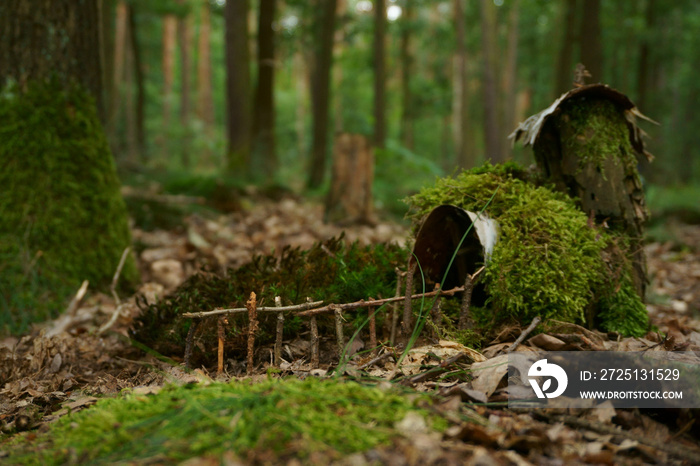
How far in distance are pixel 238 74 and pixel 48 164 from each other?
274 inches

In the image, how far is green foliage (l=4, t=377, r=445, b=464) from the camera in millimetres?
1271

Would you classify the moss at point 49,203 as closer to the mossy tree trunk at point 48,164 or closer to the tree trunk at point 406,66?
the mossy tree trunk at point 48,164

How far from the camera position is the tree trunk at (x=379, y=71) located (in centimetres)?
1259

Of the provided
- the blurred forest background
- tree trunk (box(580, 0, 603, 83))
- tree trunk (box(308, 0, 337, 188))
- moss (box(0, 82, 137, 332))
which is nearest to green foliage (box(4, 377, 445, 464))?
moss (box(0, 82, 137, 332))

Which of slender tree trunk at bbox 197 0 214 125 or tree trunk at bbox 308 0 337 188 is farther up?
slender tree trunk at bbox 197 0 214 125

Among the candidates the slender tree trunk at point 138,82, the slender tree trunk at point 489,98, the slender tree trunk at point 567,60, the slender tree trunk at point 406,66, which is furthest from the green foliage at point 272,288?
the slender tree trunk at point 406,66

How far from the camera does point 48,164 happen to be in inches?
145

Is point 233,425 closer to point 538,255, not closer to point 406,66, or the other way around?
point 538,255

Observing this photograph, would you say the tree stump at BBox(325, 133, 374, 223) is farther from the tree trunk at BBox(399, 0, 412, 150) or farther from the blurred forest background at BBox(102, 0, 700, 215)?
the tree trunk at BBox(399, 0, 412, 150)

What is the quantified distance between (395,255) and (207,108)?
79.6ft

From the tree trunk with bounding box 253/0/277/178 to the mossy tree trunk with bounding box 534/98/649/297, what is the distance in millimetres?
7929

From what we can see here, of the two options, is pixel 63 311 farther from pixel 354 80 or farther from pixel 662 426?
pixel 354 80

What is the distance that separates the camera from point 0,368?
2.59 m

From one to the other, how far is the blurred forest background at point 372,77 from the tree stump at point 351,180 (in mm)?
726
